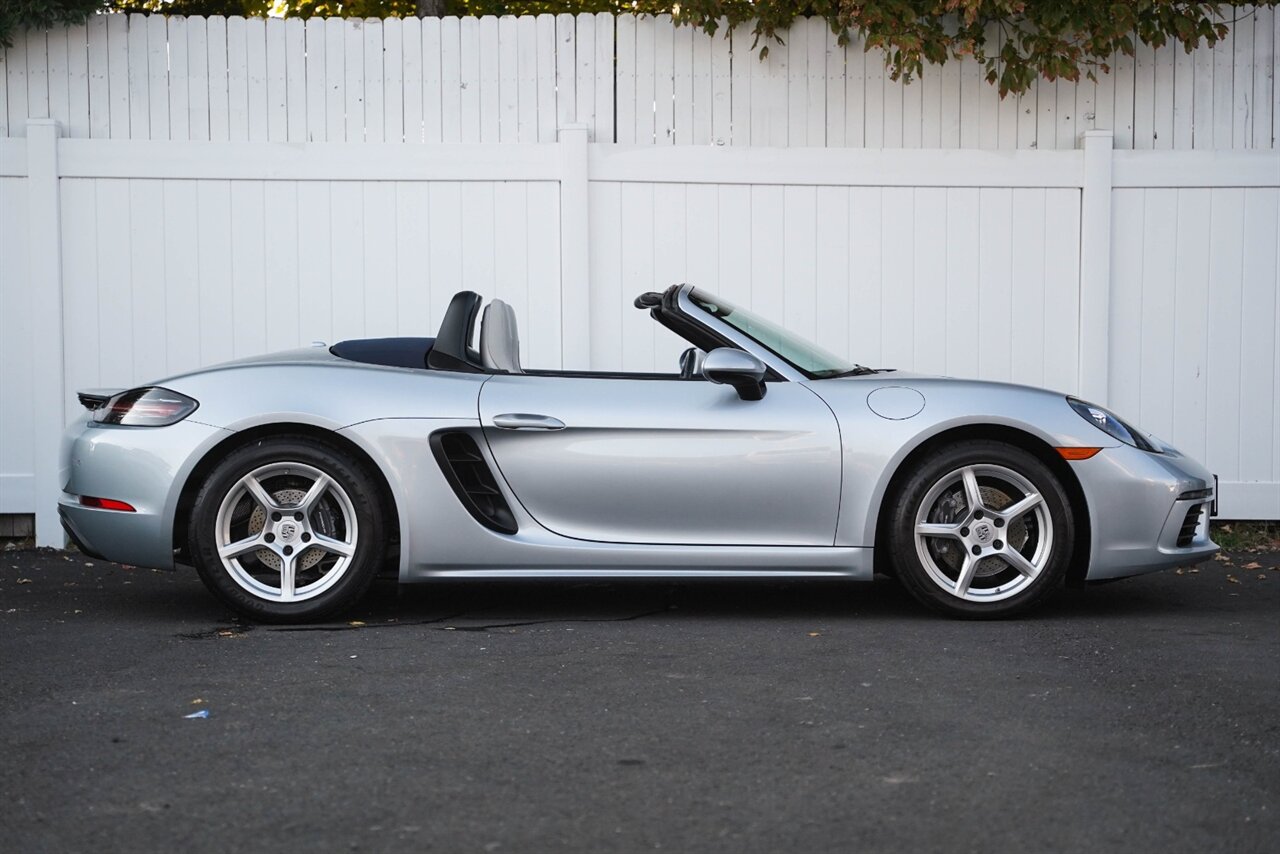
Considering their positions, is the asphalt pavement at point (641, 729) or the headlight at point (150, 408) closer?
the asphalt pavement at point (641, 729)

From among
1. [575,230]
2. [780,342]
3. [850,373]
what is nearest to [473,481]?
[780,342]

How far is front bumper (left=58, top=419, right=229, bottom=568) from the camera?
5.38 m

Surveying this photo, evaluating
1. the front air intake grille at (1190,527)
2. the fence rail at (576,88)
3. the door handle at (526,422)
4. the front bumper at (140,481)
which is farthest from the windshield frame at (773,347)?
the fence rail at (576,88)

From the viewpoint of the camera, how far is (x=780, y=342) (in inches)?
229

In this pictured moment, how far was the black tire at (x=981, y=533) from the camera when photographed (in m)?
5.44

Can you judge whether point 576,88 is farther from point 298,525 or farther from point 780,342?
point 298,525

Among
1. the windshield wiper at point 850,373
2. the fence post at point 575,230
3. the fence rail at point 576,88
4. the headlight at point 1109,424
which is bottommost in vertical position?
the headlight at point 1109,424

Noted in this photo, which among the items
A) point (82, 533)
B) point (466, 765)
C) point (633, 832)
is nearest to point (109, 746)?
point (466, 765)

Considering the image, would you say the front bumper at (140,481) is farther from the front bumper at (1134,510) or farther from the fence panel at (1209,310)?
the fence panel at (1209,310)

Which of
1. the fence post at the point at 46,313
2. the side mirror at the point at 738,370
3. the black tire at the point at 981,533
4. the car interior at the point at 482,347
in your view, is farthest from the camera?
the fence post at the point at 46,313

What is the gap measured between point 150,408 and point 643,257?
3.36 meters

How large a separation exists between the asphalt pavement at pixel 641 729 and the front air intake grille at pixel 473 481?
1.29 ft

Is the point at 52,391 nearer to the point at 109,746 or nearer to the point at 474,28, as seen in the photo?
the point at 474,28

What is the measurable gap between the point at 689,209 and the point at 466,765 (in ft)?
17.0
